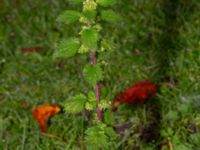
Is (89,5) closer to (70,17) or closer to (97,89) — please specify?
(70,17)

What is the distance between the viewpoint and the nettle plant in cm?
181

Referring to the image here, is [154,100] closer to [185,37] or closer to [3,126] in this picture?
[185,37]

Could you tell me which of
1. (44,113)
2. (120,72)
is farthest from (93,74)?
(120,72)

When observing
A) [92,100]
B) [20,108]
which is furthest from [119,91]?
[92,100]

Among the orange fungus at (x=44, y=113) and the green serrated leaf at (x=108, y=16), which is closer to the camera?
the green serrated leaf at (x=108, y=16)

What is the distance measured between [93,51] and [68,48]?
0.10m

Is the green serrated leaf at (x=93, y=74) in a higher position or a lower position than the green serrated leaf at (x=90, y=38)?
lower

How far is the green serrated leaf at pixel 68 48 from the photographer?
184cm

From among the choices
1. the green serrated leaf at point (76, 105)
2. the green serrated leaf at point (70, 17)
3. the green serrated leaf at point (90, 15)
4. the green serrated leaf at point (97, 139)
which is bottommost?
the green serrated leaf at point (97, 139)

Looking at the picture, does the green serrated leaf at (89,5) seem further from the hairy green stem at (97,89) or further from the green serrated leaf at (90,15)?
the hairy green stem at (97,89)

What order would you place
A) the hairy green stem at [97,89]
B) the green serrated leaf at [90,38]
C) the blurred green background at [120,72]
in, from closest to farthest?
the green serrated leaf at [90,38]
the hairy green stem at [97,89]
the blurred green background at [120,72]

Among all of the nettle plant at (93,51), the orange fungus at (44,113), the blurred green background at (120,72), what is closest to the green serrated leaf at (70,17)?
the nettle plant at (93,51)

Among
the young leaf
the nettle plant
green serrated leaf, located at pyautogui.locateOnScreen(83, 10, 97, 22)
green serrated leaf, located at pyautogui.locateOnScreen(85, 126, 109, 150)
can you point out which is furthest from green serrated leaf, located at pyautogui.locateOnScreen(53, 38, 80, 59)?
green serrated leaf, located at pyautogui.locateOnScreen(85, 126, 109, 150)

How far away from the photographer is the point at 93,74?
1.84 m
